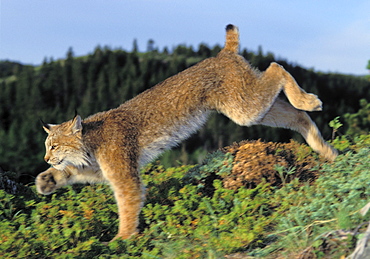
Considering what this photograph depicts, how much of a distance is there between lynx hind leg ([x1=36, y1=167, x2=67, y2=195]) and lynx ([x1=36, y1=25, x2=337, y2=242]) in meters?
0.01

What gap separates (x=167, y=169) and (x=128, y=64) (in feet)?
88.5

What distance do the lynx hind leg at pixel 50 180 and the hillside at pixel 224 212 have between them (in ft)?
0.75

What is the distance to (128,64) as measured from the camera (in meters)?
34.1

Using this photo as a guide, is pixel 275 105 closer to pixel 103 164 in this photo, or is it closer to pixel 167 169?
pixel 167 169

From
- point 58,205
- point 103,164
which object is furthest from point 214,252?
point 58,205

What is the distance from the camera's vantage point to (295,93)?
652 centimetres

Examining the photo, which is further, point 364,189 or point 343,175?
point 343,175

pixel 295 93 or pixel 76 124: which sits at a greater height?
pixel 295 93

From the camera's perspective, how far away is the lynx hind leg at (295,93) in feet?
21.3

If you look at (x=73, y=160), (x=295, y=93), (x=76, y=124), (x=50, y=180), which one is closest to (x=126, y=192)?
(x=73, y=160)

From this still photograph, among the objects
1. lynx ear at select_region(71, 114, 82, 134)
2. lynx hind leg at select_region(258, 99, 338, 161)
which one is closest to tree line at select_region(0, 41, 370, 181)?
lynx hind leg at select_region(258, 99, 338, 161)

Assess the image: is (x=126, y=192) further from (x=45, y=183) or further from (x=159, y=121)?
(x=45, y=183)

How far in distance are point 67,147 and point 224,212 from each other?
1.97 m

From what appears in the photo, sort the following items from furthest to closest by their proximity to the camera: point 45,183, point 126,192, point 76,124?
point 45,183 < point 76,124 < point 126,192
